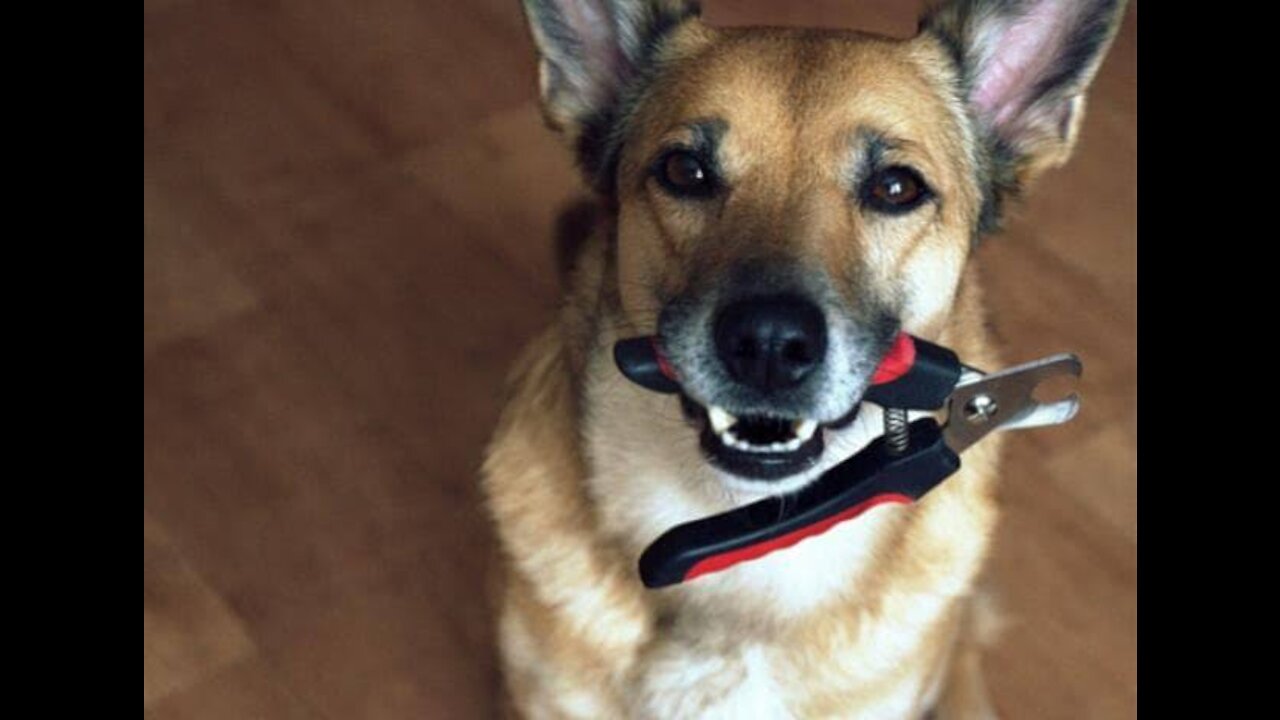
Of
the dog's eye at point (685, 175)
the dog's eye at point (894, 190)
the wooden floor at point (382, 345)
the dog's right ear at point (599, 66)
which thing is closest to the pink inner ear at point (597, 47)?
the dog's right ear at point (599, 66)

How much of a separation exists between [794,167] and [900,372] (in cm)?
26

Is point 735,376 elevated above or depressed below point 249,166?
above

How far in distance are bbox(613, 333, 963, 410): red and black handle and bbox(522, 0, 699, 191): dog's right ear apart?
12.2 inches

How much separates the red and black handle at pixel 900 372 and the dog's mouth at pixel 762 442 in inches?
1.7

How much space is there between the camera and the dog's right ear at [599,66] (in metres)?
1.99

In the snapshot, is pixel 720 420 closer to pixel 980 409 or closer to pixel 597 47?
pixel 980 409

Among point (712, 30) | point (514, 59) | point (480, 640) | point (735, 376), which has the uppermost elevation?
point (712, 30)

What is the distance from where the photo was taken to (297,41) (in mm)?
3408

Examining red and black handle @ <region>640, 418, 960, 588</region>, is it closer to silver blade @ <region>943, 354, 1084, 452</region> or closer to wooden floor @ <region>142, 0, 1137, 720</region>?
silver blade @ <region>943, 354, 1084, 452</region>

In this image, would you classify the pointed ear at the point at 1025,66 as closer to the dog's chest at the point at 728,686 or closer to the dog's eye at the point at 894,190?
the dog's eye at the point at 894,190
